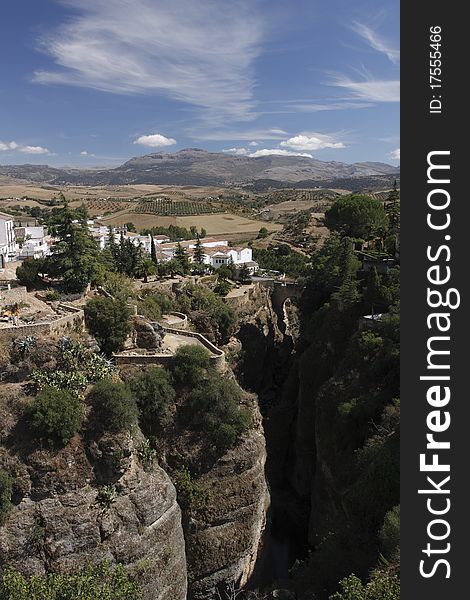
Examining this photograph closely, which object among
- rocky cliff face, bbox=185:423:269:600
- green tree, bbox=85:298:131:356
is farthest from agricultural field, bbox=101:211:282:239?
rocky cliff face, bbox=185:423:269:600

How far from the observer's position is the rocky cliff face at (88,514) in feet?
61.0

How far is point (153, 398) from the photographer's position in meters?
23.6

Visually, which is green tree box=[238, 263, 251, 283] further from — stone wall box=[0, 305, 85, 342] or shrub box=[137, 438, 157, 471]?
shrub box=[137, 438, 157, 471]

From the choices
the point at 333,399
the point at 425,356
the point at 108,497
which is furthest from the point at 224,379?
the point at 425,356

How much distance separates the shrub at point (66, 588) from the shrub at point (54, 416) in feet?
15.7

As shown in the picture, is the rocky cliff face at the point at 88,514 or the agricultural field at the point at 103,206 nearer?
the rocky cliff face at the point at 88,514

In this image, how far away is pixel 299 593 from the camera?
1833 centimetres

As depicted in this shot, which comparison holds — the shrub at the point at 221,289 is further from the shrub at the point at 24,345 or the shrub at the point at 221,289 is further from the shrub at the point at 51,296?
the shrub at the point at 24,345

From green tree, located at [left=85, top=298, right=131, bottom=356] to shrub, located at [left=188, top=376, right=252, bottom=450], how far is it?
4.63 meters

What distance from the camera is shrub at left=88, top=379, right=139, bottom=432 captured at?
20.9 meters

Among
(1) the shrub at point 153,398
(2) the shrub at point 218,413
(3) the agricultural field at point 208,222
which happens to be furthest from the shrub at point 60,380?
(3) the agricultural field at point 208,222

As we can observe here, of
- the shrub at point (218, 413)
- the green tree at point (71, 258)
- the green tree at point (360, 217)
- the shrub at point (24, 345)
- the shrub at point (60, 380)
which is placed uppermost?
the green tree at point (360, 217)

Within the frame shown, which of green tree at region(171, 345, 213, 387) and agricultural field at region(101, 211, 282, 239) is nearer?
green tree at region(171, 345, 213, 387)

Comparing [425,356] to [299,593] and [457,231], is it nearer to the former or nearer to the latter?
[457,231]
